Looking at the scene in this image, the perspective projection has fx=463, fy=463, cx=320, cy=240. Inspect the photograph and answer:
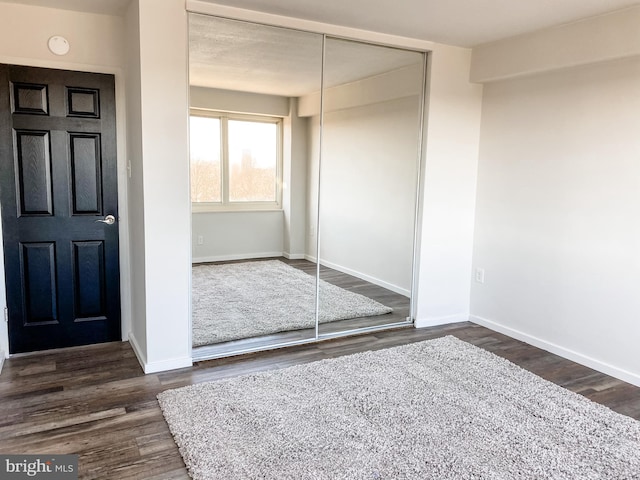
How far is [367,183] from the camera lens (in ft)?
13.4

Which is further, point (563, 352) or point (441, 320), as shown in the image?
point (441, 320)

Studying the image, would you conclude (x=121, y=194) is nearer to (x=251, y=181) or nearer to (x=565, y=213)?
(x=251, y=181)

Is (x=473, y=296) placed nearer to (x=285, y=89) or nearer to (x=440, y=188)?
(x=440, y=188)

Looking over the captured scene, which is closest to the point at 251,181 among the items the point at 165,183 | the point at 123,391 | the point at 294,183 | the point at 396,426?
the point at 294,183

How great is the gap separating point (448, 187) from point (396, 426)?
2.40 m

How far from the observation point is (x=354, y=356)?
11.5ft

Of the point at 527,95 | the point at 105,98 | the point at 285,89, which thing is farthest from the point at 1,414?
the point at 527,95

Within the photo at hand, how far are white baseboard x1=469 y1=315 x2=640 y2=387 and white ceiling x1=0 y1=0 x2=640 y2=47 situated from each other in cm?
244

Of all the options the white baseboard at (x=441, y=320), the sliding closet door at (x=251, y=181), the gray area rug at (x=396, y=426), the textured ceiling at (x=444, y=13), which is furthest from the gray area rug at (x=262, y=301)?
the textured ceiling at (x=444, y=13)

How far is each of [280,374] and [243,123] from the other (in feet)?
6.31

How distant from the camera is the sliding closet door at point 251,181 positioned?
3376 millimetres

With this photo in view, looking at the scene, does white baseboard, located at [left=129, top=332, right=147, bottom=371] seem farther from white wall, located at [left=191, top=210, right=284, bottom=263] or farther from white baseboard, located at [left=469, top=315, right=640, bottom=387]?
white baseboard, located at [left=469, top=315, right=640, bottom=387]

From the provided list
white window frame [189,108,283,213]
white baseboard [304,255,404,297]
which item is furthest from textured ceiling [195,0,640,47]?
white baseboard [304,255,404,297]

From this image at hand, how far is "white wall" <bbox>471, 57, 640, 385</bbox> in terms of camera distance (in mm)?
3213
